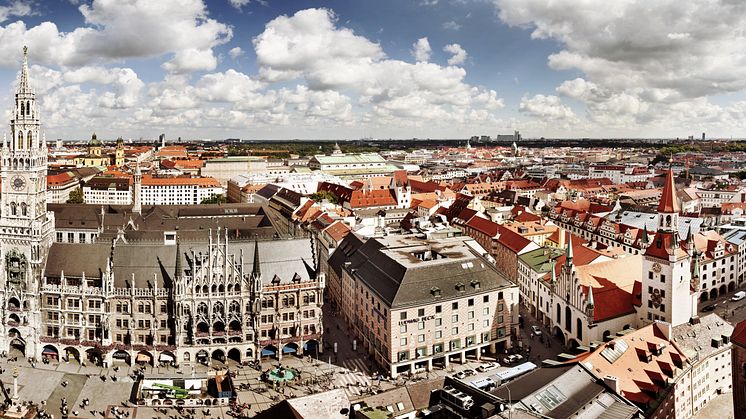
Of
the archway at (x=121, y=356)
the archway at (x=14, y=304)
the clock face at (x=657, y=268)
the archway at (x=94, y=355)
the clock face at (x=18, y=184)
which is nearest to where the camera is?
the clock face at (x=657, y=268)

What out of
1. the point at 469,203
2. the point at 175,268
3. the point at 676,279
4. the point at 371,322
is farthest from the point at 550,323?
the point at 469,203

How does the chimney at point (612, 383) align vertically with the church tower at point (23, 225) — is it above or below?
below

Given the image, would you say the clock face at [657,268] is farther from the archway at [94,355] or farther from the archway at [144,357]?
the archway at [94,355]

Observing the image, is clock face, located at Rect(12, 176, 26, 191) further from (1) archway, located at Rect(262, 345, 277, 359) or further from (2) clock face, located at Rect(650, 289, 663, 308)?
(2) clock face, located at Rect(650, 289, 663, 308)

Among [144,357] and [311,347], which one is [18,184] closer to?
[144,357]

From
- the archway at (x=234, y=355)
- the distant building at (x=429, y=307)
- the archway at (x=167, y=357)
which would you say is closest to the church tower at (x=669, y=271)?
the distant building at (x=429, y=307)

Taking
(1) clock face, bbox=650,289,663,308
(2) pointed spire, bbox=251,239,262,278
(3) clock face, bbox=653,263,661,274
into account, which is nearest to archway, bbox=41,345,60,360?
(2) pointed spire, bbox=251,239,262,278

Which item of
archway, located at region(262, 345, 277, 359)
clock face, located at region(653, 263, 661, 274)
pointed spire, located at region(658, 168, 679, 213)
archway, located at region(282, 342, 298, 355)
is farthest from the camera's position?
archway, located at region(282, 342, 298, 355)
